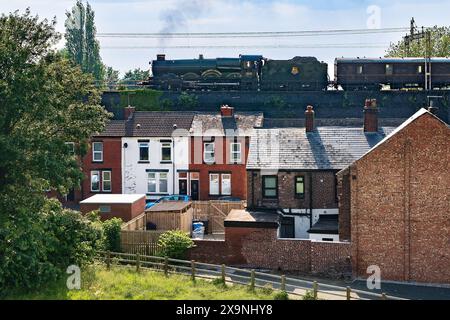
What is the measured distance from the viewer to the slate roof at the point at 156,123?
1884 inches

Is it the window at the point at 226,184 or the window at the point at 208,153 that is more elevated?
the window at the point at 208,153

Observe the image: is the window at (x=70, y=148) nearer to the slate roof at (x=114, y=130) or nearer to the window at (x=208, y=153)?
the window at (x=208, y=153)

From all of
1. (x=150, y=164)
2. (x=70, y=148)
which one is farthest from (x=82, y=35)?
(x=70, y=148)

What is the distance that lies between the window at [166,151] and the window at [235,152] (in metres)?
4.39

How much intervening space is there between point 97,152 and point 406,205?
24820 mm

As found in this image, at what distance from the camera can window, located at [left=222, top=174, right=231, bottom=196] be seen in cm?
4675

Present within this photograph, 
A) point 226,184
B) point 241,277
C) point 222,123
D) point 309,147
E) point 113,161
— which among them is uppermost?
point 222,123

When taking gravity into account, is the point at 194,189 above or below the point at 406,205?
below

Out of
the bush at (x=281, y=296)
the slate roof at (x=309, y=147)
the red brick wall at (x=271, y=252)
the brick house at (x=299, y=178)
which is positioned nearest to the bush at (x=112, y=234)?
the red brick wall at (x=271, y=252)

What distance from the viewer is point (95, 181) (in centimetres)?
4859

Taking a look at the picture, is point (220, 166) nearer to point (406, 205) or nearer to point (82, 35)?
point (406, 205)

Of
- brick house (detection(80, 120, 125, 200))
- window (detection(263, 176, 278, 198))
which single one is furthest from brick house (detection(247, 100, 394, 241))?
brick house (detection(80, 120, 125, 200))

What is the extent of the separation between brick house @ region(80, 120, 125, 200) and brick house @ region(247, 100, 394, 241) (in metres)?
13.1
